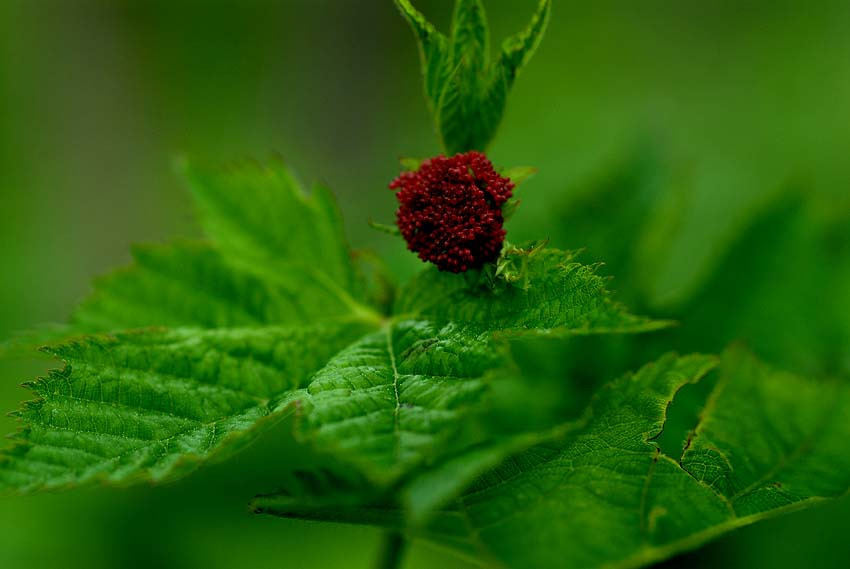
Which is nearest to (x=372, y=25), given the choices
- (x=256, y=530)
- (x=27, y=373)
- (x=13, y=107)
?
(x=13, y=107)

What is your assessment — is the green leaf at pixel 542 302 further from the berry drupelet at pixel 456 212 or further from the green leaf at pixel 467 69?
the green leaf at pixel 467 69

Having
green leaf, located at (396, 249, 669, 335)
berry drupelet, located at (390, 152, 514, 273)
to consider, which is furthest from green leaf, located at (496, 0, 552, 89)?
green leaf, located at (396, 249, 669, 335)

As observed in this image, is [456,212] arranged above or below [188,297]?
below

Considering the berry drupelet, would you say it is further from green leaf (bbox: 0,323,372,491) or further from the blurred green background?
the blurred green background

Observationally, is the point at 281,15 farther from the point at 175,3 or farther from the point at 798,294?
the point at 798,294

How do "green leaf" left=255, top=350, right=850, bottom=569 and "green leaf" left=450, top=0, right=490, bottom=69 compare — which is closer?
"green leaf" left=255, top=350, right=850, bottom=569

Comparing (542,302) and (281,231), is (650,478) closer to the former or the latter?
(542,302)

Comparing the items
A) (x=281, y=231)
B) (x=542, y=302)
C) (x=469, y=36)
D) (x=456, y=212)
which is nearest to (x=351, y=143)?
(x=281, y=231)
